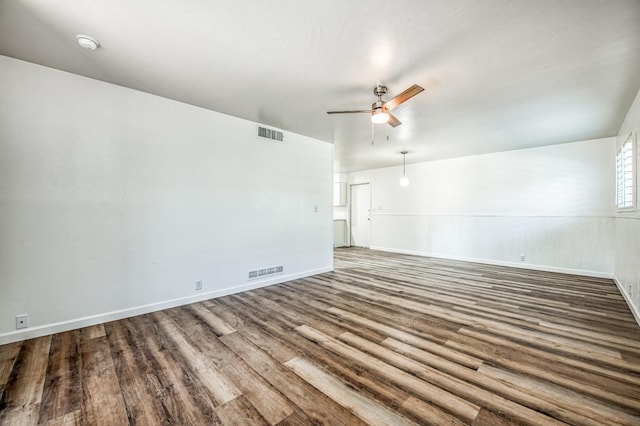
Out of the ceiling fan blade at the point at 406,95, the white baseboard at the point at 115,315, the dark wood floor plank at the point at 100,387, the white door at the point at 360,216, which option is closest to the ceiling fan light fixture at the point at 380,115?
the ceiling fan blade at the point at 406,95

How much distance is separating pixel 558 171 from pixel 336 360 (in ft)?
19.9

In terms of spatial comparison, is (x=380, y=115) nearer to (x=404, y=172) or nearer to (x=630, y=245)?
(x=630, y=245)

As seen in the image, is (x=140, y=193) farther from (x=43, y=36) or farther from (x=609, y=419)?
(x=609, y=419)

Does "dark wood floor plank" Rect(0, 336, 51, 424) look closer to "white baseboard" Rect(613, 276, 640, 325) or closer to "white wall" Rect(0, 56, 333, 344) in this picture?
"white wall" Rect(0, 56, 333, 344)

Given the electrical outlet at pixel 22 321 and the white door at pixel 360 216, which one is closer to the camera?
the electrical outlet at pixel 22 321

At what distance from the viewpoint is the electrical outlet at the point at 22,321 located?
2.47 m

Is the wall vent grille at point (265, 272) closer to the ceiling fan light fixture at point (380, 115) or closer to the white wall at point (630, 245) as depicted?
the ceiling fan light fixture at point (380, 115)

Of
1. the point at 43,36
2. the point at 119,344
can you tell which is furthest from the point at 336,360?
the point at 43,36

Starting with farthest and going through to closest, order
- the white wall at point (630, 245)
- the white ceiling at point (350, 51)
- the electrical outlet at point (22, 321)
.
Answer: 1. the white wall at point (630, 245)
2. the electrical outlet at point (22, 321)
3. the white ceiling at point (350, 51)

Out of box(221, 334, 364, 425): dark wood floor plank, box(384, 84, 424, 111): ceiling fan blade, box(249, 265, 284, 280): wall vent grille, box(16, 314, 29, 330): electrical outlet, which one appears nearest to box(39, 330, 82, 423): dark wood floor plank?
box(16, 314, 29, 330): electrical outlet

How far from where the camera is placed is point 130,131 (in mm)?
3064

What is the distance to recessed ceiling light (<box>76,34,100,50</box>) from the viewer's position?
2162 millimetres

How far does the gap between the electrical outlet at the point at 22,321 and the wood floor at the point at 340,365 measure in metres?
0.16

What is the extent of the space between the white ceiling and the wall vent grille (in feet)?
8.03
